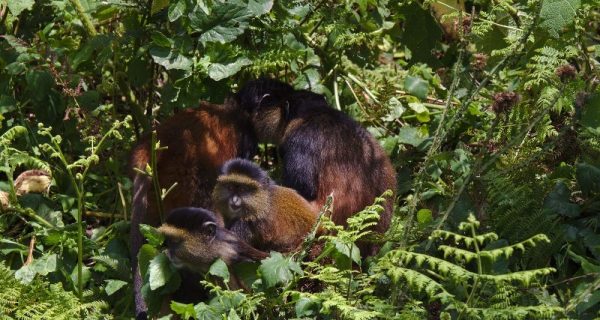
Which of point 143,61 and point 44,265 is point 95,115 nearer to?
point 143,61

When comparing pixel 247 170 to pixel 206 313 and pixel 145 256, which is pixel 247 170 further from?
pixel 206 313

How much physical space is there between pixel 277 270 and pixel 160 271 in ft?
2.44

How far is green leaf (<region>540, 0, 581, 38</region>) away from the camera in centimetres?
594

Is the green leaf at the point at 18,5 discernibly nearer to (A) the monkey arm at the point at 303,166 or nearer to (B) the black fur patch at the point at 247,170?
(B) the black fur patch at the point at 247,170

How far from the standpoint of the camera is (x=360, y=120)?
820 centimetres

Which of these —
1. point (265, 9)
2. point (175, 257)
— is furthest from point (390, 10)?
point (175, 257)

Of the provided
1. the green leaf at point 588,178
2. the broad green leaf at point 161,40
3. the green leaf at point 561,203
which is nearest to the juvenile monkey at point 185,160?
the broad green leaf at point 161,40

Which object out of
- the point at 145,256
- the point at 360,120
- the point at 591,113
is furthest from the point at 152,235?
the point at 360,120

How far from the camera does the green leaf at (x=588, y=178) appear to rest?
643cm

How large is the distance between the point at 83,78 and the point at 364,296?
3.67 meters

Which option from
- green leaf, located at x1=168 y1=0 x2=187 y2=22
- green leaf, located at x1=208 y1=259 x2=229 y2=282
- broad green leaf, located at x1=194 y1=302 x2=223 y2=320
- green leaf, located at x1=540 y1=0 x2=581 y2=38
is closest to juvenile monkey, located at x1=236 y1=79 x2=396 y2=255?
green leaf, located at x1=168 y1=0 x2=187 y2=22

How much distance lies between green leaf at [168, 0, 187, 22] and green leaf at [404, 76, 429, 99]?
2232mm

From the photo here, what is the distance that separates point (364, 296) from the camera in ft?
17.7

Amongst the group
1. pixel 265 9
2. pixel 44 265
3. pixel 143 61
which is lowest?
pixel 44 265
